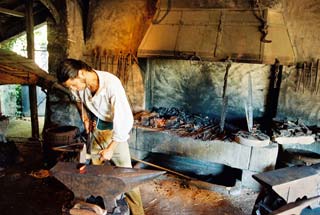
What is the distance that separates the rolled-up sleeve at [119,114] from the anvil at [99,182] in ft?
2.05

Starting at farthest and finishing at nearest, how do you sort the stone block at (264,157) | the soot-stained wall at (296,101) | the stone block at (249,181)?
the soot-stained wall at (296,101) → the stone block at (249,181) → the stone block at (264,157)

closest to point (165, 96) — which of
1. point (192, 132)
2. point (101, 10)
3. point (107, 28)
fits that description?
point (192, 132)

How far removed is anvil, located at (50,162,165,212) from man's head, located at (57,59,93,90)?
2.67 ft

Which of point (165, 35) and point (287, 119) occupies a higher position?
point (165, 35)

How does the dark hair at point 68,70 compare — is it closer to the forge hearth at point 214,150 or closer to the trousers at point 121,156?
the trousers at point 121,156

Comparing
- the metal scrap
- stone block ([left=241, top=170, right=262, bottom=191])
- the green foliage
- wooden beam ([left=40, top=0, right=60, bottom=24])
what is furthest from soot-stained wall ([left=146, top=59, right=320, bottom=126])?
the green foliage

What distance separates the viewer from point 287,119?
15.0ft

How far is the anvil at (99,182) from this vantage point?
204cm

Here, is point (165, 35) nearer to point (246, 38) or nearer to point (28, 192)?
point (246, 38)

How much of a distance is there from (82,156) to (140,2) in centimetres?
314

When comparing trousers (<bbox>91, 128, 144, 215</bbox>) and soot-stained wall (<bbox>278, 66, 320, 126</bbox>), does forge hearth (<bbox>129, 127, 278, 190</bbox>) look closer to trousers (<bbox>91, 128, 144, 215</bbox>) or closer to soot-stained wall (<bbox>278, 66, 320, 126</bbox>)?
soot-stained wall (<bbox>278, 66, 320, 126</bbox>)

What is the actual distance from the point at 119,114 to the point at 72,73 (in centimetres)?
59

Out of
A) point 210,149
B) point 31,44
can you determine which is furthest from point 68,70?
point 31,44

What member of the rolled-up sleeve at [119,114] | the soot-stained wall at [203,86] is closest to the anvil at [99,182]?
the rolled-up sleeve at [119,114]
